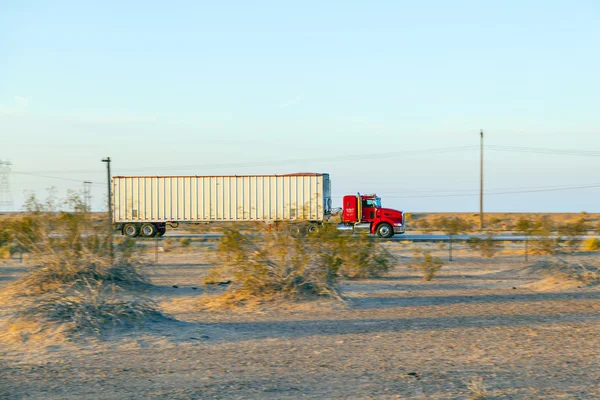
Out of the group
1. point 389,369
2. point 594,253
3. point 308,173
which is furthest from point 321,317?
point 308,173

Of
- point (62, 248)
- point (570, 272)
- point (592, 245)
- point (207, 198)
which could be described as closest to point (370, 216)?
point (207, 198)

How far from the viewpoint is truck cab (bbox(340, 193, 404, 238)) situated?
4003 cm

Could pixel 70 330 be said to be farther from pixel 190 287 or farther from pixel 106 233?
pixel 190 287

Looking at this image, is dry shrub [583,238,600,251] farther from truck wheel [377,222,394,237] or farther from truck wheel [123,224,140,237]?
truck wheel [123,224,140,237]

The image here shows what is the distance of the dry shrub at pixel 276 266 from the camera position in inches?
576

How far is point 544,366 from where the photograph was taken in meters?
9.24

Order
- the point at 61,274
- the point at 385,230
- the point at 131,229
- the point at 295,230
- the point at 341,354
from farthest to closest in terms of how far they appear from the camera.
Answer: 1. the point at 131,229
2. the point at 385,230
3. the point at 295,230
4. the point at 61,274
5. the point at 341,354

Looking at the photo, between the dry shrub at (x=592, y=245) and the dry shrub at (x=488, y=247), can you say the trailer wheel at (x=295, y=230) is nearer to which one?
the dry shrub at (x=488, y=247)

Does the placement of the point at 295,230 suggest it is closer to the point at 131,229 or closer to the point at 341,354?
the point at 341,354

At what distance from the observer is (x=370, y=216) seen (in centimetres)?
4019

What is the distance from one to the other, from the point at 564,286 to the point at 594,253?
12.8 meters

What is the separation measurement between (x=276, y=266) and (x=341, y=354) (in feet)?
16.9

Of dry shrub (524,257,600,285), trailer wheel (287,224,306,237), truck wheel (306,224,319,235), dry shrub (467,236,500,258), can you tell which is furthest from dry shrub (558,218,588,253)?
trailer wheel (287,224,306,237)

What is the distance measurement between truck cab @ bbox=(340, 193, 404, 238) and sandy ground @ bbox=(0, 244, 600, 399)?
24200 mm
